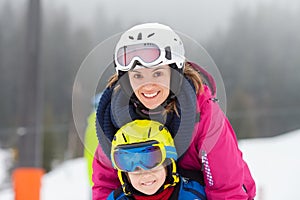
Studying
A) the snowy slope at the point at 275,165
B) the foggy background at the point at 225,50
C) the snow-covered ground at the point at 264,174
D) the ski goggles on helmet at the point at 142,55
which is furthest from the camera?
the foggy background at the point at 225,50

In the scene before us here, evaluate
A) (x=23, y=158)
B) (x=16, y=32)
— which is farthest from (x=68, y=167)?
(x=16, y=32)

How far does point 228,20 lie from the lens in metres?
27.5

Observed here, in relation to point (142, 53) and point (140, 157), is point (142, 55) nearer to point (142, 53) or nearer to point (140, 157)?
point (142, 53)

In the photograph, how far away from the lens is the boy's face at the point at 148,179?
146 cm

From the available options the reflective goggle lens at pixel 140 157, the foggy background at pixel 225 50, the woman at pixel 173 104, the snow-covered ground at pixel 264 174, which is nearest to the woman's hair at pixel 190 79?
the woman at pixel 173 104

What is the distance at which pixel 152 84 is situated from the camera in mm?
1441

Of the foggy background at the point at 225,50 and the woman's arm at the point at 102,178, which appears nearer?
the woman's arm at the point at 102,178

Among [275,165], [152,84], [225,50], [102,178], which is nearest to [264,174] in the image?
[275,165]

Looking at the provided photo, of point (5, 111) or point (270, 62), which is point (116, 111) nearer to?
point (5, 111)

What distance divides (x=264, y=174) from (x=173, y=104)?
15.4ft

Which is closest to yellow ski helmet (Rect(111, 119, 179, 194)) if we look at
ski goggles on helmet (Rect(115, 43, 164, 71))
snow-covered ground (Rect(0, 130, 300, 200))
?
ski goggles on helmet (Rect(115, 43, 164, 71))

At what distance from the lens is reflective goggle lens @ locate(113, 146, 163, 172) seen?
4.71 feet

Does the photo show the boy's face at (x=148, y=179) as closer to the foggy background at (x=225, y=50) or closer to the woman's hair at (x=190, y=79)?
the woman's hair at (x=190, y=79)

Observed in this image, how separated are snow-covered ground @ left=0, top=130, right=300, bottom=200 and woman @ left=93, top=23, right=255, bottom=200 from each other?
10.3 ft
